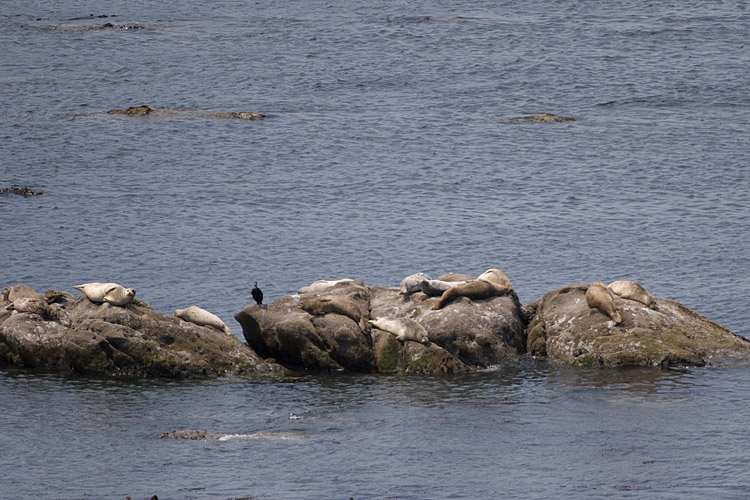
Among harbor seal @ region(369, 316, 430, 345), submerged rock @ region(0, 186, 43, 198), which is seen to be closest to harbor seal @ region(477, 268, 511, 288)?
harbor seal @ region(369, 316, 430, 345)

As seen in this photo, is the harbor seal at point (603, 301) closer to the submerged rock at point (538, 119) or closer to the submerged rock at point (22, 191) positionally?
the submerged rock at point (22, 191)

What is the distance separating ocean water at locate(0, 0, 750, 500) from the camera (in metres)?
23.7

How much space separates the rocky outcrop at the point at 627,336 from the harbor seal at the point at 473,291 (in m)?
1.54

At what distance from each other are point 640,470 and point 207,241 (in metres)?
29.2

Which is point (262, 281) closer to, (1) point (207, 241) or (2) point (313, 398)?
(1) point (207, 241)

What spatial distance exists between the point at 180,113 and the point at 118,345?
45.0 meters

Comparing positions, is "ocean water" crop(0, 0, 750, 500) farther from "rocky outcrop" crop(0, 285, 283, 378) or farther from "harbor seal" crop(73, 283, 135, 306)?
"harbor seal" crop(73, 283, 135, 306)

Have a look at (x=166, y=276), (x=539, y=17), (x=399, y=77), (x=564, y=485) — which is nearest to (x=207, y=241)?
(x=166, y=276)

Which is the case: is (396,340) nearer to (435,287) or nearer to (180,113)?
(435,287)

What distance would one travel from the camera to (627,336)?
29828 millimetres

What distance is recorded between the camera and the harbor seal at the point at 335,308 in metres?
30.6

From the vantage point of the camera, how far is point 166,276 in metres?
42.7

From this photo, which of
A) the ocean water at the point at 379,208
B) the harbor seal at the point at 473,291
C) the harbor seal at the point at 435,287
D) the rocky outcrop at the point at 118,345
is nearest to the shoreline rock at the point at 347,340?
the rocky outcrop at the point at 118,345

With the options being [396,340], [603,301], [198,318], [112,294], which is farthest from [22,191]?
[603,301]
